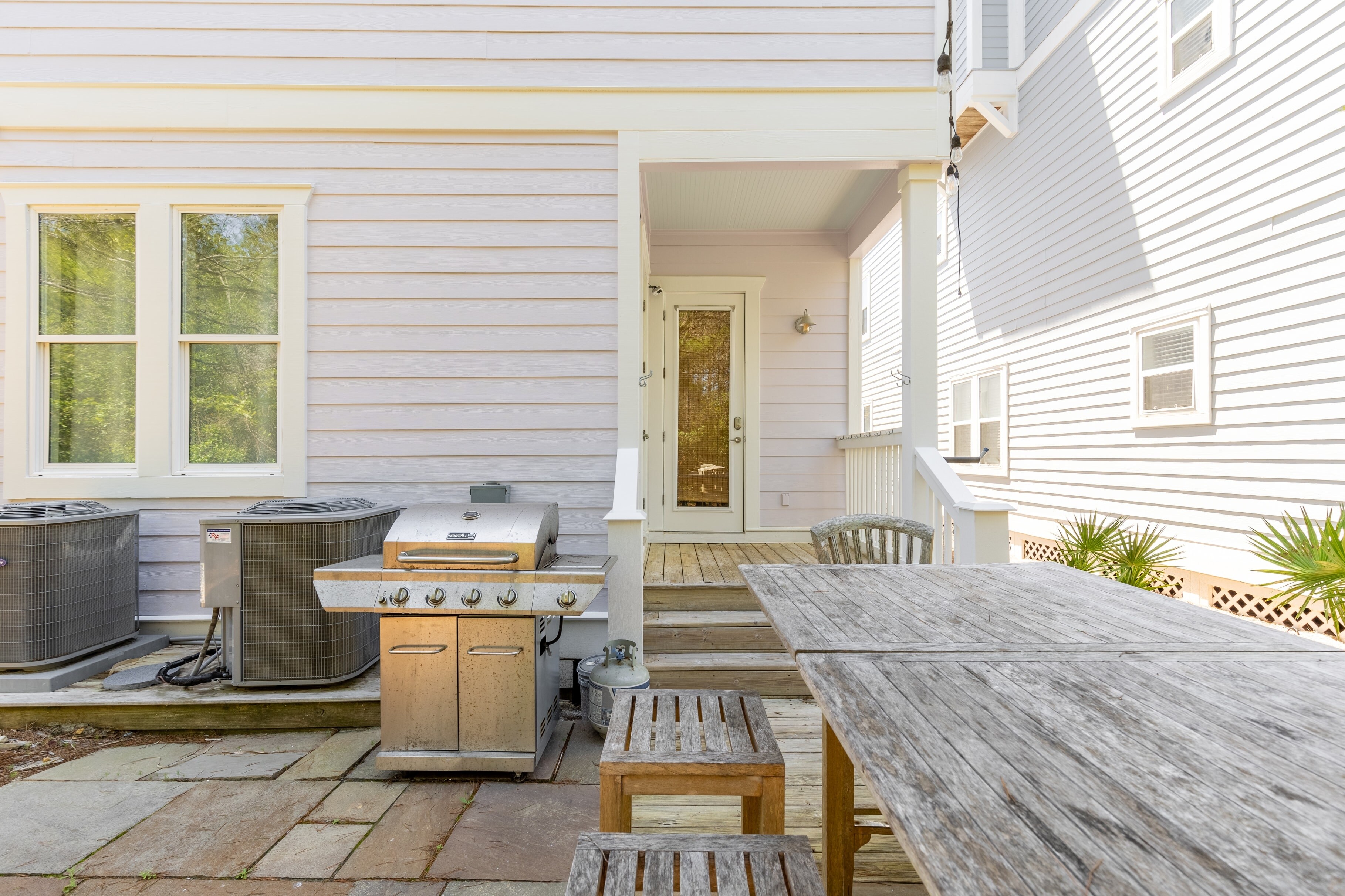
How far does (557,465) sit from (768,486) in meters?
2.44

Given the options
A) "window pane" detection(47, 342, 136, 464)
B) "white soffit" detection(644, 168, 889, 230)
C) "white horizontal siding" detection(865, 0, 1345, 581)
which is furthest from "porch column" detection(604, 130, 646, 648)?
"white horizontal siding" detection(865, 0, 1345, 581)

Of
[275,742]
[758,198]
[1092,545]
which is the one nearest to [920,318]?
[758,198]

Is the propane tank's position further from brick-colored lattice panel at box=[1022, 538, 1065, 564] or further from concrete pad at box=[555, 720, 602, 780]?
brick-colored lattice panel at box=[1022, 538, 1065, 564]

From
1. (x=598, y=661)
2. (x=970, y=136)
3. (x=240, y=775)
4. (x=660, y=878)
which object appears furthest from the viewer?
(x=970, y=136)

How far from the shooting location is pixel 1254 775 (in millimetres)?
761

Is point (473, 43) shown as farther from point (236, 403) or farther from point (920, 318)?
point (920, 318)

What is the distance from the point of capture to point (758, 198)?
4.95m

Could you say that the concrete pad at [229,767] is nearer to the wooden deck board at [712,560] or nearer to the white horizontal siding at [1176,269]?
the wooden deck board at [712,560]

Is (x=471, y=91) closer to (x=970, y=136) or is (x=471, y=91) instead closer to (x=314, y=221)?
(x=314, y=221)

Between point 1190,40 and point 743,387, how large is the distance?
13.1 feet

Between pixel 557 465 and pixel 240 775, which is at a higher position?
pixel 557 465

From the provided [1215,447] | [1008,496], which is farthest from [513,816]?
[1008,496]

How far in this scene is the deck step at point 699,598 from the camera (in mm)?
3746

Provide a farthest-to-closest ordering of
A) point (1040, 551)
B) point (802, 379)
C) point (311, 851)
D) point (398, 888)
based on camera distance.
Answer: point (1040, 551)
point (802, 379)
point (311, 851)
point (398, 888)
